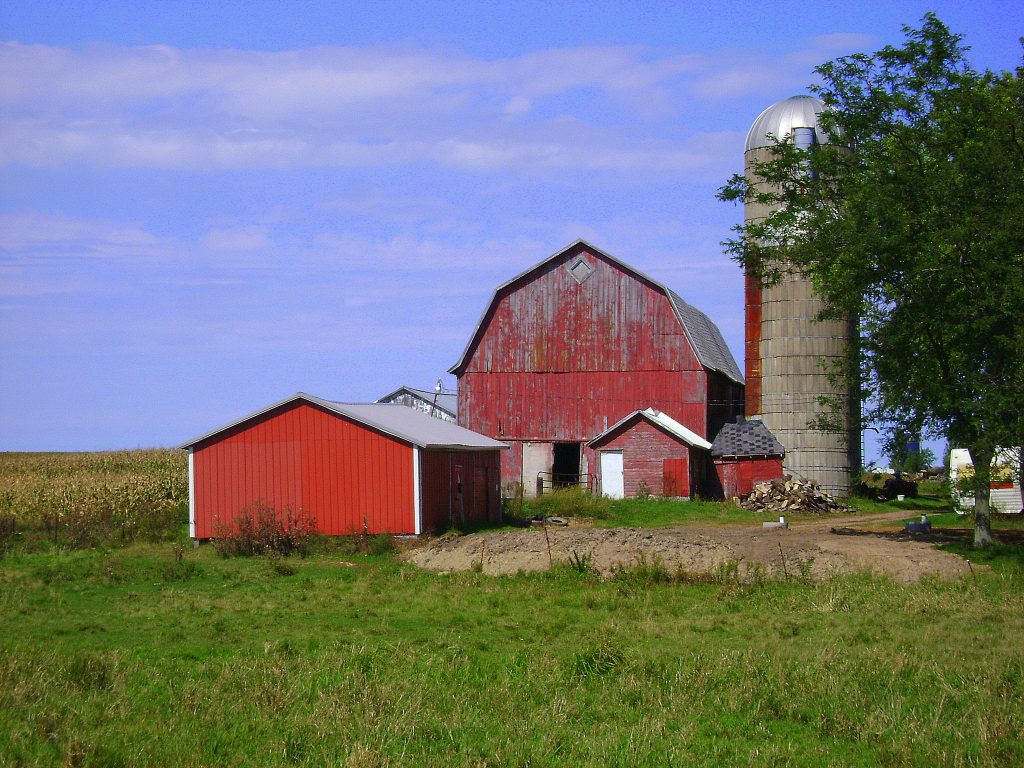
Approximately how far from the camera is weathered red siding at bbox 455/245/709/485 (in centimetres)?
4356

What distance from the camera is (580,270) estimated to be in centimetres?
4444

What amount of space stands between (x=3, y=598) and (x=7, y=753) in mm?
10293

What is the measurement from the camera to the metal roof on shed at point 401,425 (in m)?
28.5

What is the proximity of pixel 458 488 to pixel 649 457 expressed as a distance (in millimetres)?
12209

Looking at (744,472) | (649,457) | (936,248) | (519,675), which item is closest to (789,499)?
(744,472)

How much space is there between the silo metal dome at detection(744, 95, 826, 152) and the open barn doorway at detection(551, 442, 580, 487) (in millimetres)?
14122

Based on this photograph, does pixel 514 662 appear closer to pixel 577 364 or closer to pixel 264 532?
pixel 264 532

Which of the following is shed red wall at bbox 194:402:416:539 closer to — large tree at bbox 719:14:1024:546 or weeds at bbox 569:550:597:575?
weeds at bbox 569:550:597:575

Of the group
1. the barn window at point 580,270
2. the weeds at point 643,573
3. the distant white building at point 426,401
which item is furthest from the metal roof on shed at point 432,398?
the weeds at point 643,573

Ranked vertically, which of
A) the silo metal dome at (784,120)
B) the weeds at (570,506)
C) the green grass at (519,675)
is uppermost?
the silo metal dome at (784,120)

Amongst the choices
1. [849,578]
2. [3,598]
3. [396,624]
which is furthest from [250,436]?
[849,578]

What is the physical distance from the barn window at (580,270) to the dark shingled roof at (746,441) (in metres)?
8.12

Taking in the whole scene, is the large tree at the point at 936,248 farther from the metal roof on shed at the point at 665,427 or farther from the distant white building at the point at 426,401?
the distant white building at the point at 426,401

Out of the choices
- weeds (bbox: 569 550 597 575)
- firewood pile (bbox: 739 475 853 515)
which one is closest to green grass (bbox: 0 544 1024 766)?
weeds (bbox: 569 550 597 575)
